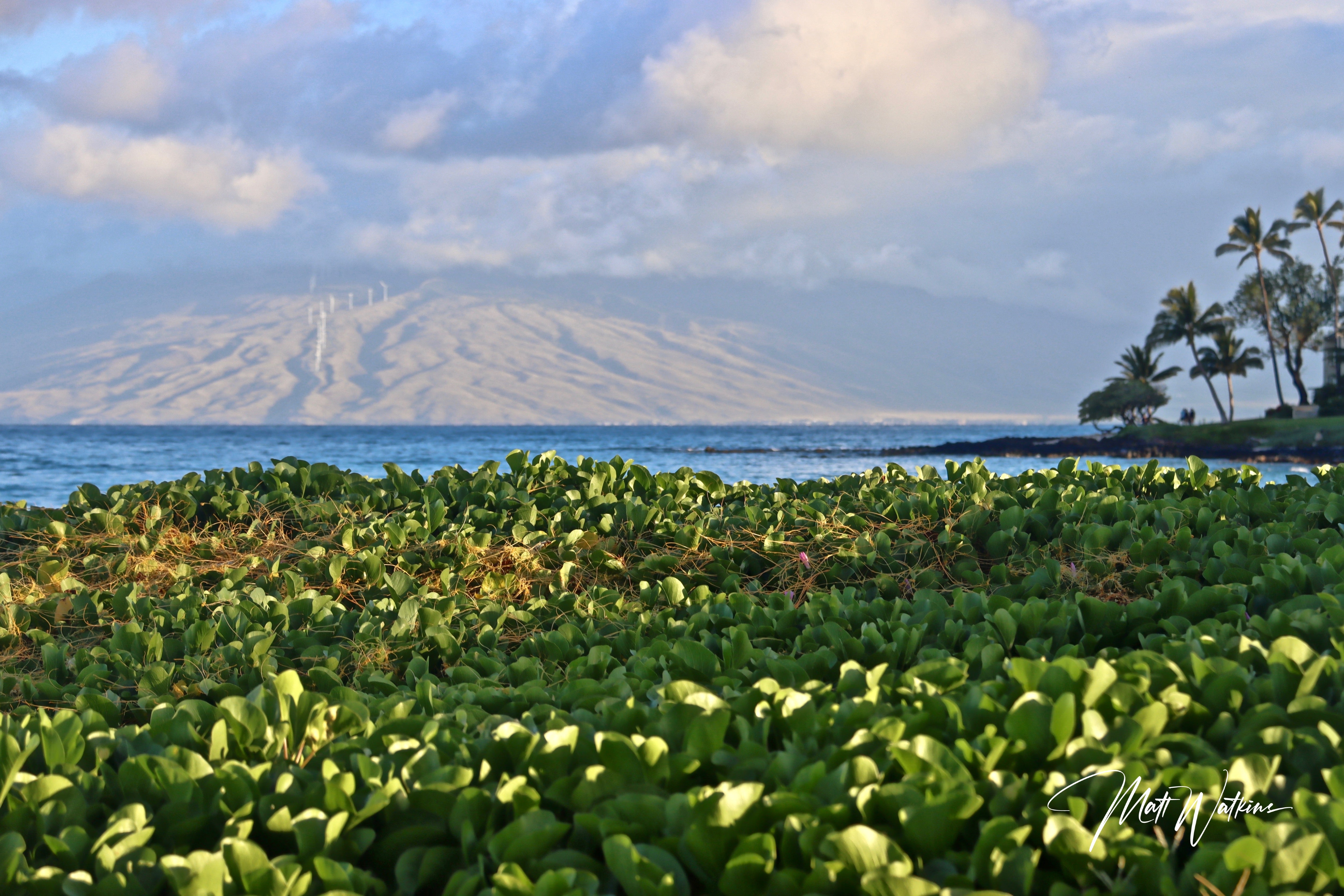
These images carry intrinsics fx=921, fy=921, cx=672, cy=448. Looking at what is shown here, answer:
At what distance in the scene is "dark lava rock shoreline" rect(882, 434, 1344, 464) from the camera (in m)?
35.6

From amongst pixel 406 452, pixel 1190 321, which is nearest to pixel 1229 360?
pixel 1190 321

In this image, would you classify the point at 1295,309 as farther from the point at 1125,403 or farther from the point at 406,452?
the point at 406,452

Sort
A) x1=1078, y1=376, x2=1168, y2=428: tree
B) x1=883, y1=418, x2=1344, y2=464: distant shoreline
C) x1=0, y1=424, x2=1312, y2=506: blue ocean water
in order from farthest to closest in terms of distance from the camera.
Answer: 1. x1=1078, y1=376, x2=1168, y2=428: tree
2. x1=883, y1=418, x2=1344, y2=464: distant shoreline
3. x1=0, y1=424, x2=1312, y2=506: blue ocean water

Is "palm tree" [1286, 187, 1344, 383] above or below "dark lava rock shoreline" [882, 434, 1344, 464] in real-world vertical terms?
above

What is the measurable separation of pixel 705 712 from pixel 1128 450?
149ft

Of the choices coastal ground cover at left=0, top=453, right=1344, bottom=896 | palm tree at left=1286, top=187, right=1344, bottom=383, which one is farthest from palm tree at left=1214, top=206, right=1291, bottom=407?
coastal ground cover at left=0, top=453, right=1344, bottom=896

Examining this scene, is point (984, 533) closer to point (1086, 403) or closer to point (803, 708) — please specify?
point (803, 708)

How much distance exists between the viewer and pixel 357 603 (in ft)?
14.7

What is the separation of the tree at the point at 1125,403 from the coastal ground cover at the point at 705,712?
193 ft

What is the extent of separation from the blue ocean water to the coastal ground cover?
3.58 meters

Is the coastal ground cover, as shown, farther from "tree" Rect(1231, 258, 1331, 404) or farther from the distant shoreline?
"tree" Rect(1231, 258, 1331, 404)

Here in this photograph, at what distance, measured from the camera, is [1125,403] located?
2267 inches

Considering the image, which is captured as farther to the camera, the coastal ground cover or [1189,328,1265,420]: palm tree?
[1189,328,1265,420]: palm tree

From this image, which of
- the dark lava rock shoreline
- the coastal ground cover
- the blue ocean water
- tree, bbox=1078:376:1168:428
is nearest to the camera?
the coastal ground cover
